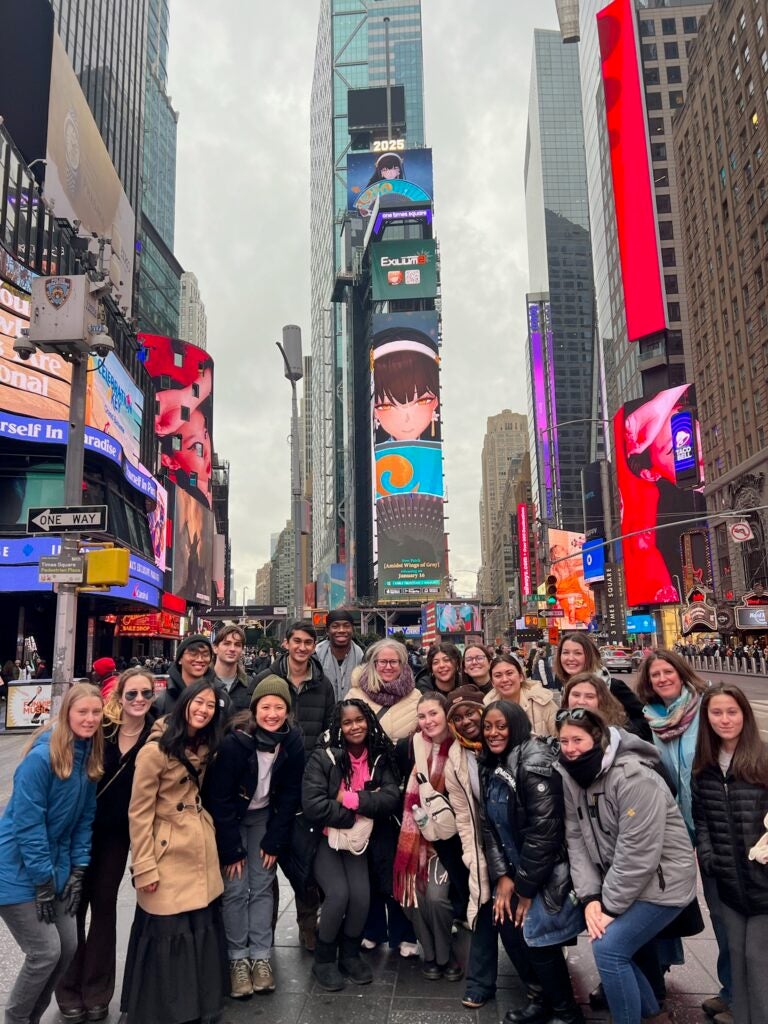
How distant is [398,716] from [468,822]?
113 centimetres

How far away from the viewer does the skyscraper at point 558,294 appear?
482 ft

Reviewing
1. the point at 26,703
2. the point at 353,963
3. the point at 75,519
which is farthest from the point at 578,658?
the point at 26,703

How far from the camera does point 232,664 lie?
645cm

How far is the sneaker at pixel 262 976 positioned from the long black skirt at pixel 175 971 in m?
0.38

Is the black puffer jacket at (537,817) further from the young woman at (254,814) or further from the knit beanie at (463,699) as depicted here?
the young woman at (254,814)

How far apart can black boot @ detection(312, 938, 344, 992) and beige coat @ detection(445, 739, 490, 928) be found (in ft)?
3.06

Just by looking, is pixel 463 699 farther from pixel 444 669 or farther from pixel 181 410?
pixel 181 410

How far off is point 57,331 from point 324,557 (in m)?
143

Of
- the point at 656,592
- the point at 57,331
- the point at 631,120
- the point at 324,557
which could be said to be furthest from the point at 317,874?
the point at 324,557

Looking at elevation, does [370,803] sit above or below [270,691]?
below

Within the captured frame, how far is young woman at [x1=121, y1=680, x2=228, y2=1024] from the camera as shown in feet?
13.3

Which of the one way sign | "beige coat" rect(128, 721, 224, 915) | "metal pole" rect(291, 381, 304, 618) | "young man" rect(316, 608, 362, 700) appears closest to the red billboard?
"metal pole" rect(291, 381, 304, 618)

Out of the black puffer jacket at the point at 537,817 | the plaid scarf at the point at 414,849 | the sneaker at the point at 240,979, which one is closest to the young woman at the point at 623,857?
the black puffer jacket at the point at 537,817

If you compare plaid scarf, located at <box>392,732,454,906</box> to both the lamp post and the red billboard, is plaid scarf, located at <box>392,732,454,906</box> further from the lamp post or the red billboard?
the red billboard
